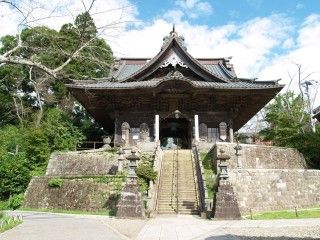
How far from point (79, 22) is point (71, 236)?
5.49 m

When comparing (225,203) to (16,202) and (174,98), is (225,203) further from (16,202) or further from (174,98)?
(174,98)

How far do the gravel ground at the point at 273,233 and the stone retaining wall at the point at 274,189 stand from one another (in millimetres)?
6166

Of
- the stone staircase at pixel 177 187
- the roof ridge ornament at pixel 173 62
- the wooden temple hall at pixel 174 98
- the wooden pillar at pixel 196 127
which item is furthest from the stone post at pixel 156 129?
the roof ridge ornament at pixel 173 62

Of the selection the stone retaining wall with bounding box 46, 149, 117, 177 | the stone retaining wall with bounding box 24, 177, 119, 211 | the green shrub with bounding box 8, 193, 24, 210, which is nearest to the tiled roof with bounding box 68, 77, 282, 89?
the stone retaining wall with bounding box 46, 149, 117, 177

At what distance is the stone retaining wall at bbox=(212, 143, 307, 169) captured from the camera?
21688 millimetres

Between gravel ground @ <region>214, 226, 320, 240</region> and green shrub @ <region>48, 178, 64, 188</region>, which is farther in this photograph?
green shrub @ <region>48, 178, 64, 188</region>

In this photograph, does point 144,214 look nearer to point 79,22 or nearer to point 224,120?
point 79,22

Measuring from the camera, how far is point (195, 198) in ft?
57.9

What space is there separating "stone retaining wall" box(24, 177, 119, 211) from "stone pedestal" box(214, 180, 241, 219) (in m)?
5.79

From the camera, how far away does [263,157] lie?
23078mm

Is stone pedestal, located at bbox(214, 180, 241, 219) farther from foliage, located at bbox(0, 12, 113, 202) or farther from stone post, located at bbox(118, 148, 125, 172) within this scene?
stone post, located at bbox(118, 148, 125, 172)

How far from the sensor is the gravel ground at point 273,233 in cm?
984

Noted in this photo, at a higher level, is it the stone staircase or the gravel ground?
the stone staircase

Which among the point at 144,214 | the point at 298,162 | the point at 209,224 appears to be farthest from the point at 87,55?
the point at 298,162
